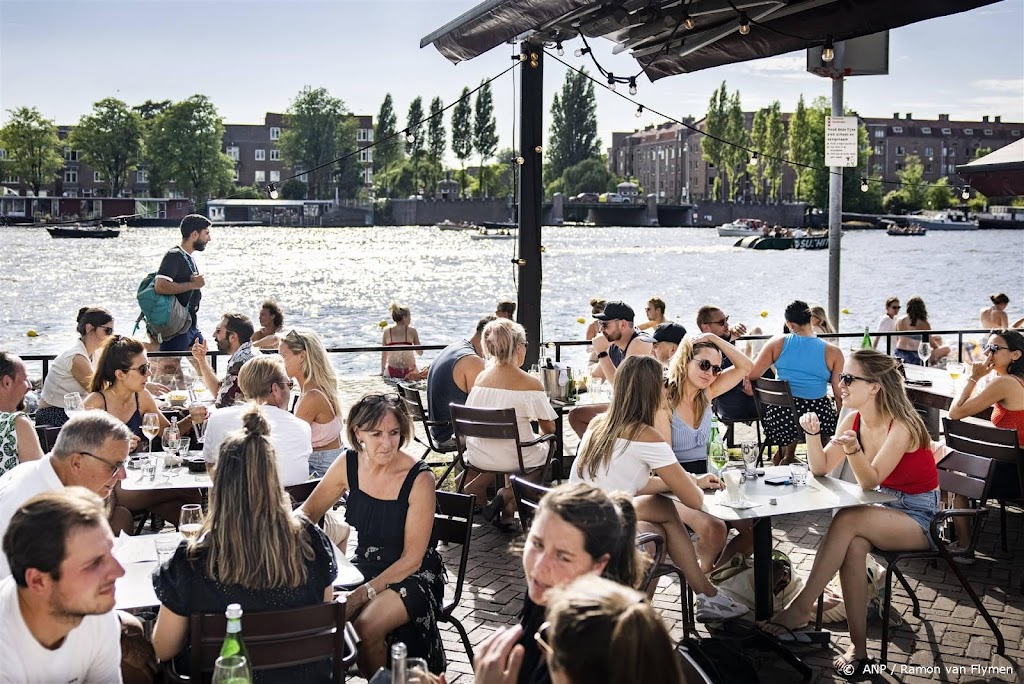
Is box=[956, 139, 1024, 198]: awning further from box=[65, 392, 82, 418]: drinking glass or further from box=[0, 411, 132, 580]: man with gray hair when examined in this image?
box=[65, 392, 82, 418]: drinking glass

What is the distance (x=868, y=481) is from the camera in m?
4.57

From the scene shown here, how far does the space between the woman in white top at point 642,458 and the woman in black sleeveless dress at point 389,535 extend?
0.89 metres

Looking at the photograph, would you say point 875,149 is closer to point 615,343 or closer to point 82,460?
point 615,343

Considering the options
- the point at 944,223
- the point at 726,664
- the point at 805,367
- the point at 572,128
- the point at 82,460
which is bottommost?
the point at 726,664

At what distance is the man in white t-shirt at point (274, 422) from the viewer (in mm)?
4730

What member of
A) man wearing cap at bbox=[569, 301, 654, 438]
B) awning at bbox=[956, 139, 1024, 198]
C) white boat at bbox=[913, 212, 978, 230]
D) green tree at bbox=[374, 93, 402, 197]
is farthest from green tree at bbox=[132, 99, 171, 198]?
awning at bbox=[956, 139, 1024, 198]

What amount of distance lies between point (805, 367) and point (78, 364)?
4801 millimetres

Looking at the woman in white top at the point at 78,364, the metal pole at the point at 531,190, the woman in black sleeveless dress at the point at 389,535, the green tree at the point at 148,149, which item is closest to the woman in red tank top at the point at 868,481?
the woman in black sleeveless dress at the point at 389,535

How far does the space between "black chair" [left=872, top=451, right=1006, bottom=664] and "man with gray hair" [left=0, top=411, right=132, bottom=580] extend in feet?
9.92

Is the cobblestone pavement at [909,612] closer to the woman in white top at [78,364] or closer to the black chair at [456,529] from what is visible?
the black chair at [456,529]

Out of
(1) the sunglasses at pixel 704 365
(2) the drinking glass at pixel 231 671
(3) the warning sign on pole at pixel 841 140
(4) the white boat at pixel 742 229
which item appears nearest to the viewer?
(2) the drinking glass at pixel 231 671

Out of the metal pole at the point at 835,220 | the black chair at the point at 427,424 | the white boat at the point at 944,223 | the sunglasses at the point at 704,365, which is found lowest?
the black chair at the point at 427,424

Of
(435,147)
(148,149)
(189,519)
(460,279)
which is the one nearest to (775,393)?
(189,519)

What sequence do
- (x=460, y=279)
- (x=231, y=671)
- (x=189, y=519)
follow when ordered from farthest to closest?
1. (x=460, y=279)
2. (x=189, y=519)
3. (x=231, y=671)
